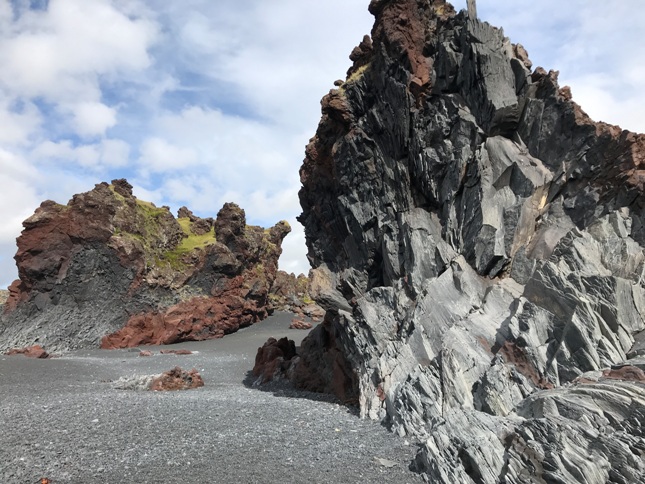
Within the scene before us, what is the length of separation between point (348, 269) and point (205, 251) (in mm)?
39597

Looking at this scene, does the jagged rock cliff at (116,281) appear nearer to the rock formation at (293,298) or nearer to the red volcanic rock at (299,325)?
the red volcanic rock at (299,325)

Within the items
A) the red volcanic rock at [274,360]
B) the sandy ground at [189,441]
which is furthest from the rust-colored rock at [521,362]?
the red volcanic rock at [274,360]

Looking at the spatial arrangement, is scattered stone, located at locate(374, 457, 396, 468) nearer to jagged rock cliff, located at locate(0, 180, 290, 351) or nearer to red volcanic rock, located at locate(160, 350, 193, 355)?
red volcanic rock, located at locate(160, 350, 193, 355)

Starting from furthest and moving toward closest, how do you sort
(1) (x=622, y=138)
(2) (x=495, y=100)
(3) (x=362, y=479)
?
(2) (x=495, y=100) < (1) (x=622, y=138) < (3) (x=362, y=479)

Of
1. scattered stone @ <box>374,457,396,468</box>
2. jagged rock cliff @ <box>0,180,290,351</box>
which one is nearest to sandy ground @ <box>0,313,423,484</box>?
scattered stone @ <box>374,457,396,468</box>

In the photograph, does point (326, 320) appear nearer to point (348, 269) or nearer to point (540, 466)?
point (348, 269)

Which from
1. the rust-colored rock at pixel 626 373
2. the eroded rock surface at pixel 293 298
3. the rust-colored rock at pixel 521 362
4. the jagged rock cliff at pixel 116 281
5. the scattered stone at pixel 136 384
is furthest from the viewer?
the eroded rock surface at pixel 293 298

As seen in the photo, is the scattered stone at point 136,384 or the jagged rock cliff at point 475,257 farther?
the scattered stone at point 136,384

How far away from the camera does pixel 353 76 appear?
2655cm

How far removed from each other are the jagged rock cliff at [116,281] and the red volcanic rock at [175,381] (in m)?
28.7

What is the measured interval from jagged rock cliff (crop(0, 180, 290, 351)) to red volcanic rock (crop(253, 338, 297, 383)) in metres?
24.6

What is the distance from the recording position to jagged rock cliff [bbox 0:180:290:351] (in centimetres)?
5012

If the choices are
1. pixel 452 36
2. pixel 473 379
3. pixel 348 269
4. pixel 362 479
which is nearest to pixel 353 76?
pixel 452 36

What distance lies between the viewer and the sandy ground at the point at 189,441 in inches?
419
